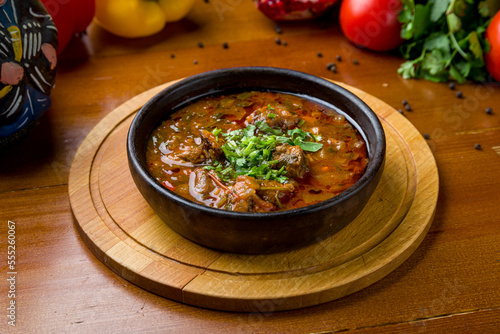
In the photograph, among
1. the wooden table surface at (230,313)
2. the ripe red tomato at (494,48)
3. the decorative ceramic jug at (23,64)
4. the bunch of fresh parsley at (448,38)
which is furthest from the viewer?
the bunch of fresh parsley at (448,38)

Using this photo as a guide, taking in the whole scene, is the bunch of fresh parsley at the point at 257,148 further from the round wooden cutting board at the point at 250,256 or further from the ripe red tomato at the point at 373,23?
the ripe red tomato at the point at 373,23

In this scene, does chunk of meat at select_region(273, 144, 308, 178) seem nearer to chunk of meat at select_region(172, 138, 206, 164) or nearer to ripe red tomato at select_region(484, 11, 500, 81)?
chunk of meat at select_region(172, 138, 206, 164)

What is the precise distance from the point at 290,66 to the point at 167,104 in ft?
4.86

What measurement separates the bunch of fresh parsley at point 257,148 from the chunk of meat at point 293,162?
0.03 m

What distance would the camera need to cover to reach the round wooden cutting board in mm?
2639

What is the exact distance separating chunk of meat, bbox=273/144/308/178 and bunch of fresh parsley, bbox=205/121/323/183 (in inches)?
1.2

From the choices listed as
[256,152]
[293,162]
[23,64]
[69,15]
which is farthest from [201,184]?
[69,15]

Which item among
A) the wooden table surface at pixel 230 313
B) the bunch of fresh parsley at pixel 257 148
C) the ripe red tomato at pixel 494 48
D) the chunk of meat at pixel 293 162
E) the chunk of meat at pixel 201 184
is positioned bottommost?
the wooden table surface at pixel 230 313

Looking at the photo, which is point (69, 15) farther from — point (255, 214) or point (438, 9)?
point (438, 9)

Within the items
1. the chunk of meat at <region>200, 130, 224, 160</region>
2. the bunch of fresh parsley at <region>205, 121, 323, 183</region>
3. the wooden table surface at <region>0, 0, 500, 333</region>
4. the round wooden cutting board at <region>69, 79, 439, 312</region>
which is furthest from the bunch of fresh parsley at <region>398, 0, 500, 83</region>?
the chunk of meat at <region>200, 130, 224, 160</region>

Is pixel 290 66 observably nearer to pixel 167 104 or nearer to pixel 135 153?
pixel 167 104

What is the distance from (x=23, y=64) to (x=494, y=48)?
11.0 feet

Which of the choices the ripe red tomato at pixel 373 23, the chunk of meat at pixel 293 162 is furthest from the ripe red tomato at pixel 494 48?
the chunk of meat at pixel 293 162

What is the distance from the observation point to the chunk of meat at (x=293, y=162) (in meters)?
2.95
